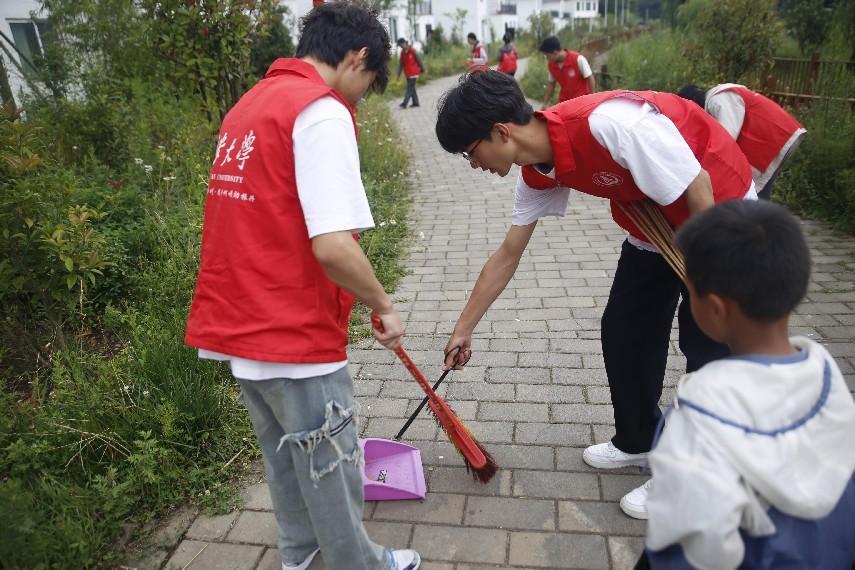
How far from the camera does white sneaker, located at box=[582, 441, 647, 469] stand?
2.67 metres

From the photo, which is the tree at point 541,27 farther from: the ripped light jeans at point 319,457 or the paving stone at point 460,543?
the ripped light jeans at point 319,457

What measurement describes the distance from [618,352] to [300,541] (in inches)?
53.6

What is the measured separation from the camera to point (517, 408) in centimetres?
318

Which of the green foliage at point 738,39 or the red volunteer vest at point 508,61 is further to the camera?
the red volunteer vest at point 508,61

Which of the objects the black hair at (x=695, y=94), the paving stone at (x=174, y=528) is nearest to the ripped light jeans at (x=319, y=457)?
the paving stone at (x=174, y=528)

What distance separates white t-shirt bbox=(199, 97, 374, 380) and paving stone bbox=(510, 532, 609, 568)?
4.53ft

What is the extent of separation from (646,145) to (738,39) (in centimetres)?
884

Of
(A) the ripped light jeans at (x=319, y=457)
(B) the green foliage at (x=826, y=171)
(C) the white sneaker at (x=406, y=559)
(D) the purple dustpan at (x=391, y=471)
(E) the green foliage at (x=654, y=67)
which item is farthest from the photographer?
(E) the green foliage at (x=654, y=67)

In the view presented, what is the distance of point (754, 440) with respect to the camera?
118 centimetres

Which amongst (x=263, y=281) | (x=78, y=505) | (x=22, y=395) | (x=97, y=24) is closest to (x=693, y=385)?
(x=263, y=281)

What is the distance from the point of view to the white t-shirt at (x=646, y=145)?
185 cm

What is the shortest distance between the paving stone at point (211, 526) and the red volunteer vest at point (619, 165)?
5.96ft

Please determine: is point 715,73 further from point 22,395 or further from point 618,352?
point 22,395

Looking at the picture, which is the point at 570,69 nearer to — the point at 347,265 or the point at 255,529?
the point at 255,529
